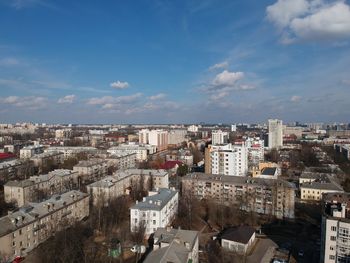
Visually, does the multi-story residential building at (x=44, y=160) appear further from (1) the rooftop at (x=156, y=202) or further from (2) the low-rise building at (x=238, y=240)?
(2) the low-rise building at (x=238, y=240)

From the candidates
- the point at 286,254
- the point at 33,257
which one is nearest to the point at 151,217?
the point at 33,257

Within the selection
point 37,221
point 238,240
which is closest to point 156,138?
point 37,221

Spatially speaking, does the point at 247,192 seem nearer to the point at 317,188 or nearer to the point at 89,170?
the point at 317,188

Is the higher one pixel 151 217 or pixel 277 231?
pixel 151 217

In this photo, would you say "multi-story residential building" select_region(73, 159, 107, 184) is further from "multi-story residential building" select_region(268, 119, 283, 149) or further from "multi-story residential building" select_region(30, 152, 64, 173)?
"multi-story residential building" select_region(268, 119, 283, 149)

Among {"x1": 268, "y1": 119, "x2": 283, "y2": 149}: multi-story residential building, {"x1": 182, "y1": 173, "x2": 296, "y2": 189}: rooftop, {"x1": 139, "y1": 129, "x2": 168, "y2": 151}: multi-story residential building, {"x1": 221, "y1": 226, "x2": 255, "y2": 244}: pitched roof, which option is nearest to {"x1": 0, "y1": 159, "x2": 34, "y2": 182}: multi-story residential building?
{"x1": 182, "y1": 173, "x2": 296, "y2": 189}: rooftop

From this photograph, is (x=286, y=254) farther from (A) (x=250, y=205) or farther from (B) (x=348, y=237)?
(A) (x=250, y=205)
